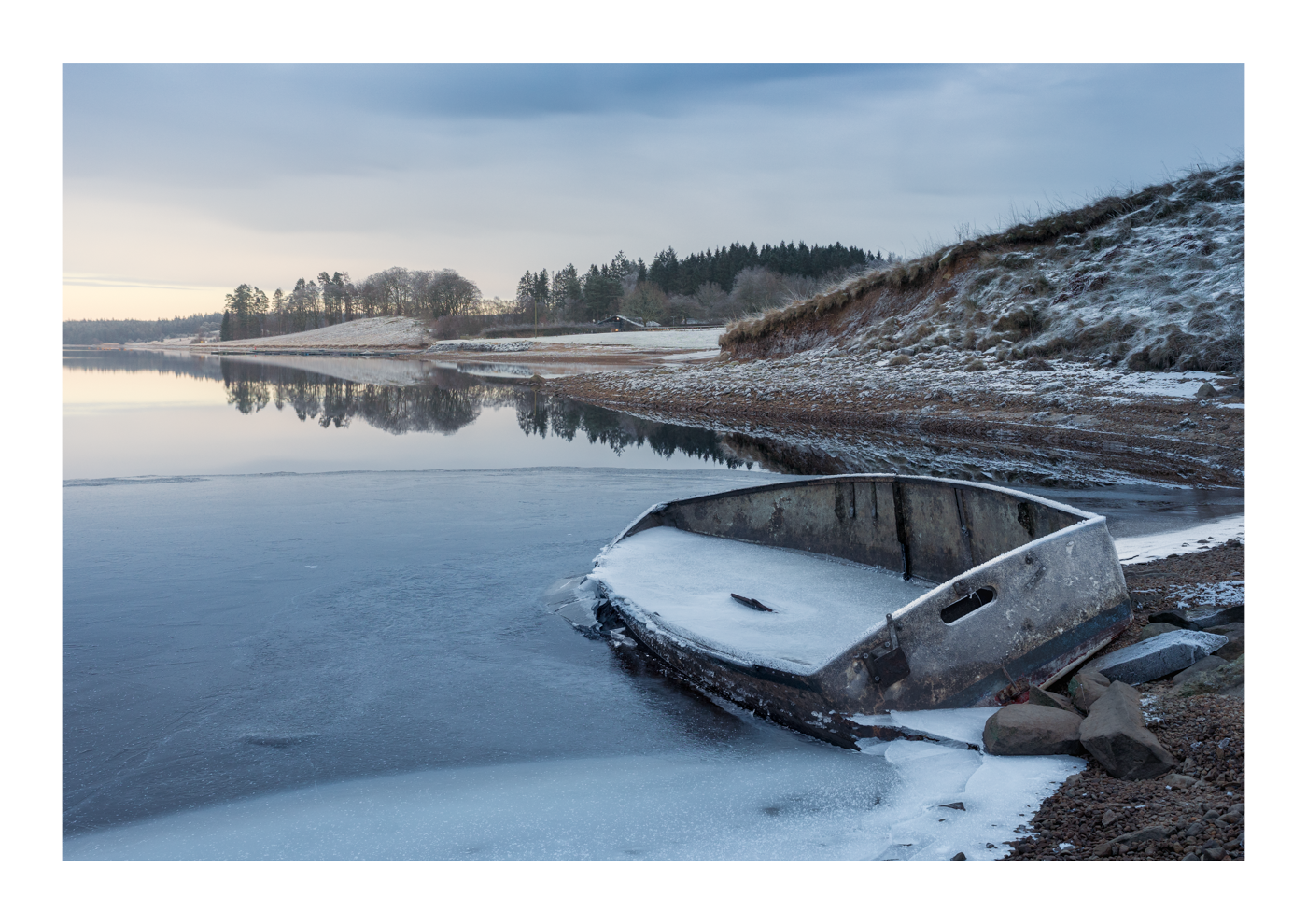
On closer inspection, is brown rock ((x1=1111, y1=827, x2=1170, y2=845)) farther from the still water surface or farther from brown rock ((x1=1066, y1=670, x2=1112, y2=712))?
the still water surface

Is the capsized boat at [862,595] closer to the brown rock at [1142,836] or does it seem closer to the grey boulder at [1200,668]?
the grey boulder at [1200,668]

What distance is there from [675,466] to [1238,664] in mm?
10546

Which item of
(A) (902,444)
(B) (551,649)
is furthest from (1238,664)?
(A) (902,444)

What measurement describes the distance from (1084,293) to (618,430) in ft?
41.2

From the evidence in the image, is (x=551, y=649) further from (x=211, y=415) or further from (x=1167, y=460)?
(x=211, y=415)

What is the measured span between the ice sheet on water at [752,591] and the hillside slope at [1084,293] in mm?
12645

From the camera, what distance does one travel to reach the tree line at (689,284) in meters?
93.1

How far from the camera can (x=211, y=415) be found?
75.0ft

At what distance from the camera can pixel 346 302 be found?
12394 cm

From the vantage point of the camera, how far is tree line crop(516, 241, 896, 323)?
93125 millimetres

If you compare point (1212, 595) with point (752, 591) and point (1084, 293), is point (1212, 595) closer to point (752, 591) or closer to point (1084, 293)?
point (752, 591)

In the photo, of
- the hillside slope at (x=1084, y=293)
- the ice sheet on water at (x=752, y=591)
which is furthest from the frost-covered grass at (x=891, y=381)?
the ice sheet on water at (x=752, y=591)

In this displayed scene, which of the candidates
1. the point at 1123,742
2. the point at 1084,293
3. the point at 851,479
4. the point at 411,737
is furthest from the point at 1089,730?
the point at 1084,293

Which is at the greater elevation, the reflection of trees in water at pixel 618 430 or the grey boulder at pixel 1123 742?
the reflection of trees in water at pixel 618 430
